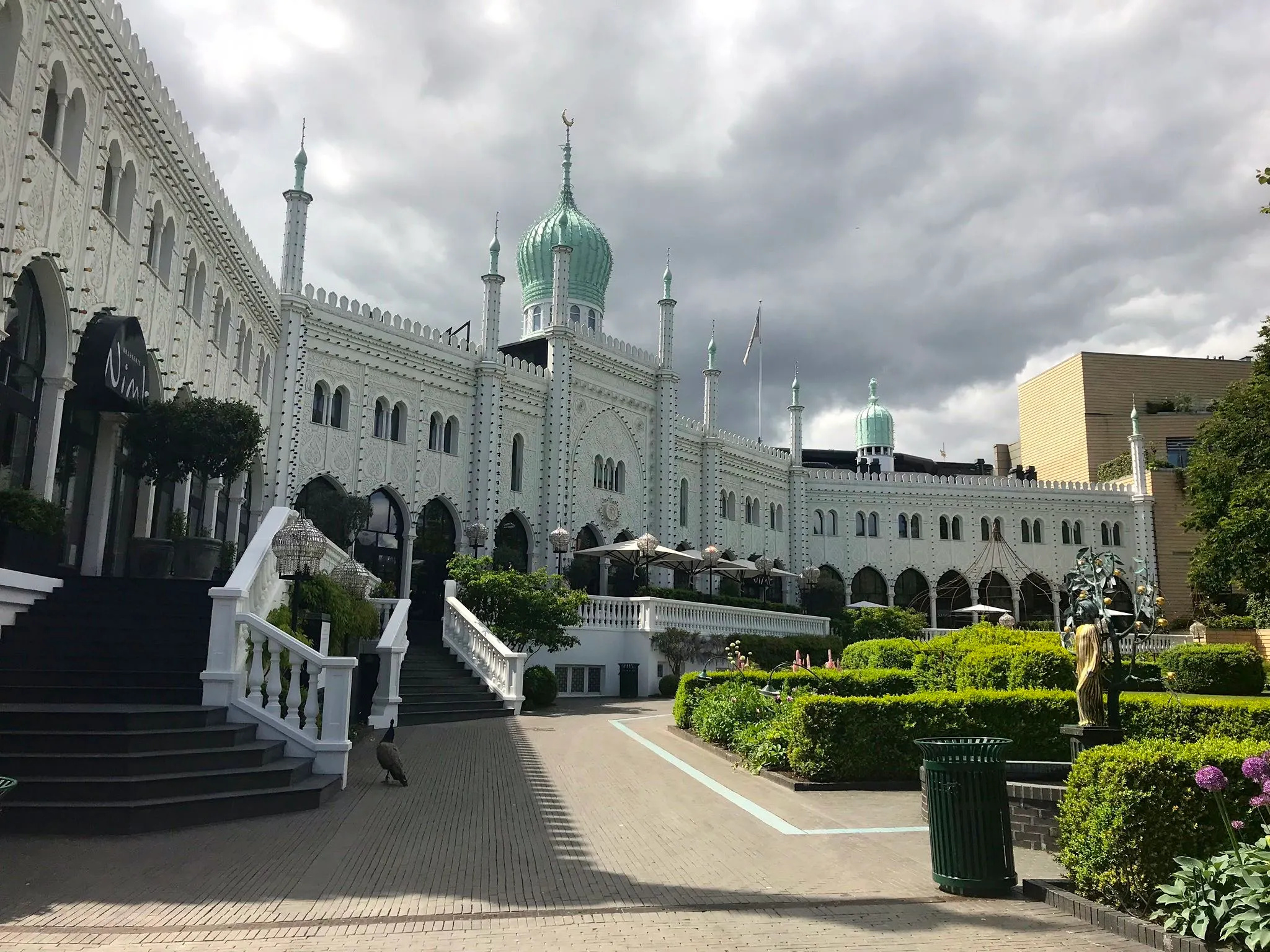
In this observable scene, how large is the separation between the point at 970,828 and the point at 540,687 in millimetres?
16454

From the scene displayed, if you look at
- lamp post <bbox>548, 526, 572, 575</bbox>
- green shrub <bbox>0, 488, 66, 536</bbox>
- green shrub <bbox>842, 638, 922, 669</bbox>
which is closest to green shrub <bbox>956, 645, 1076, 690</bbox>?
green shrub <bbox>842, 638, 922, 669</bbox>

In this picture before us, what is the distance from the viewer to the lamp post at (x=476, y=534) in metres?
30.3

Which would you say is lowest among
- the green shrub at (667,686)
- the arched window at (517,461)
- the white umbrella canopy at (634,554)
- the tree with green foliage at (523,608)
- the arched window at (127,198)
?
the green shrub at (667,686)

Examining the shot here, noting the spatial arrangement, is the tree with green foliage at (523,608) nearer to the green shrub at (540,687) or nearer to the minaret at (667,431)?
Result: the green shrub at (540,687)

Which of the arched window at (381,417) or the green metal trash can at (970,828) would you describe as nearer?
the green metal trash can at (970,828)

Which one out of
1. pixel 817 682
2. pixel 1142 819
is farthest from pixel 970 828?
pixel 817 682

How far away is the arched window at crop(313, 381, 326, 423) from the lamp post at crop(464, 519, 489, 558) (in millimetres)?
5690

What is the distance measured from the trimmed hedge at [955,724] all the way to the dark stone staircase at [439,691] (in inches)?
351

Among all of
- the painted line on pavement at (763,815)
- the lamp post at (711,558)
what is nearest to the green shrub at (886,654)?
the painted line on pavement at (763,815)

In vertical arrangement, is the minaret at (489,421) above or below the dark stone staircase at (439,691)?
above

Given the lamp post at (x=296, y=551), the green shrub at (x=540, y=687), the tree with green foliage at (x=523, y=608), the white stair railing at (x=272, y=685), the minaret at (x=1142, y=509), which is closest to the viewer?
the white stair railing at (x=272, y=685)

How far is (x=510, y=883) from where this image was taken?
731cm

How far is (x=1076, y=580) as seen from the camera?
669 inches

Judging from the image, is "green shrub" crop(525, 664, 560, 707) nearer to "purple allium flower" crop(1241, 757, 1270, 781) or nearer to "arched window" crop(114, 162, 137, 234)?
"arched window" crop(114, 162, 137, 234)
